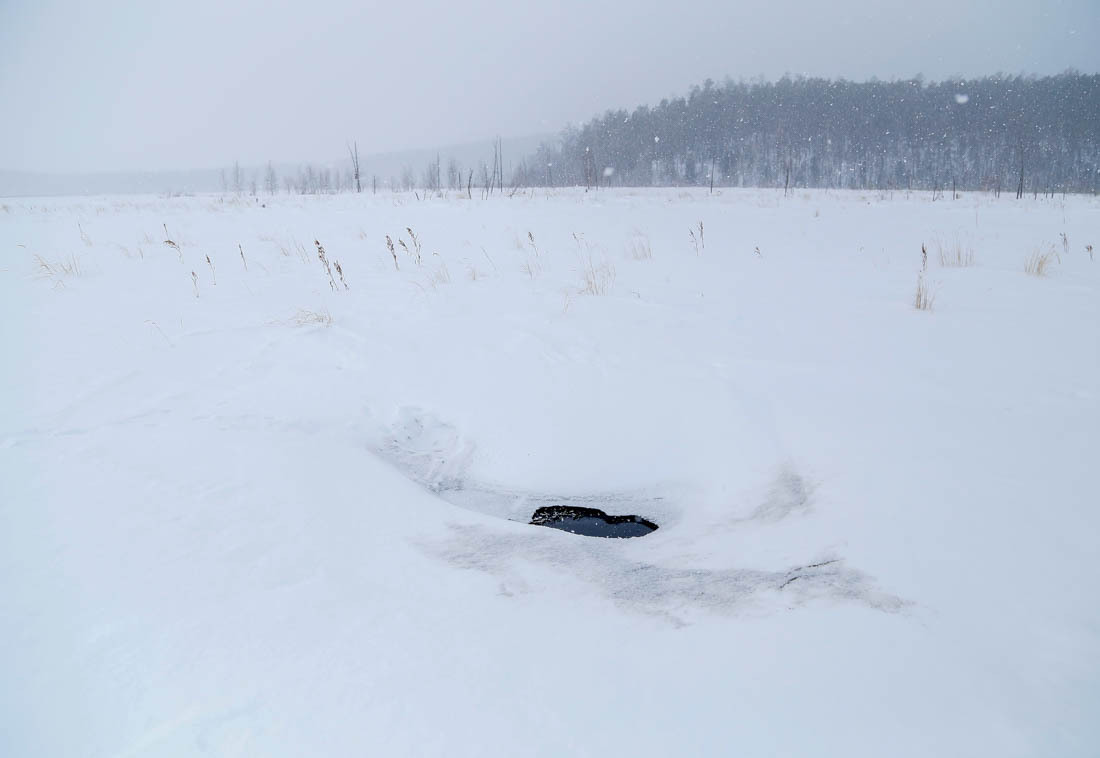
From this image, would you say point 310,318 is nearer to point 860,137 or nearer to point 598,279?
point 598,279

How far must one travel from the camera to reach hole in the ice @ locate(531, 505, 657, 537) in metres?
2.37

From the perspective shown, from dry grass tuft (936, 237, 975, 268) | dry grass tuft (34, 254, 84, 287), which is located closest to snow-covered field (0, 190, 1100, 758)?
dry grass tuft (34, 254, 84, 287)

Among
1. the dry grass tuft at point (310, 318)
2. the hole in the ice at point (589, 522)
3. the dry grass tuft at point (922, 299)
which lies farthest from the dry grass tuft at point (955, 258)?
the dry grass tuft at point (310, 318)

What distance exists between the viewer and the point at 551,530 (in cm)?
216

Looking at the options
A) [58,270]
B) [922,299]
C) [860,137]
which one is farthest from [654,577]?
[860,137]

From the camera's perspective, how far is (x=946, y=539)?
1647 millimetres

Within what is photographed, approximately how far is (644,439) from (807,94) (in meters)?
79.1

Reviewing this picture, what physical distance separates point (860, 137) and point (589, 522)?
71.0 meters

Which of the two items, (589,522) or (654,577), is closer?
(654,577)

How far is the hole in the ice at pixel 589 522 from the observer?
237 cm

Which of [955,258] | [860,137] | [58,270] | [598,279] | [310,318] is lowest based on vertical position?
[310,318]

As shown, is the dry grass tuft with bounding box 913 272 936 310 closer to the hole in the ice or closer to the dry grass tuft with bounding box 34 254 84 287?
the hole in the ice

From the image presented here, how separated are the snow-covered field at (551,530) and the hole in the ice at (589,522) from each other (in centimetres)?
7

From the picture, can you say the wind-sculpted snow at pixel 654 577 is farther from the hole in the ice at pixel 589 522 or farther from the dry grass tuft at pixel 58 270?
the dry grass tuft at pixel 58 270
